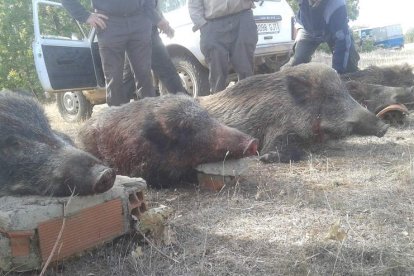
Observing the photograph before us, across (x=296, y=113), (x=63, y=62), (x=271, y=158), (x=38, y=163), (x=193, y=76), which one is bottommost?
(x=271, y=158)

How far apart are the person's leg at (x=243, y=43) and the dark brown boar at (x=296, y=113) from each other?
141 cm

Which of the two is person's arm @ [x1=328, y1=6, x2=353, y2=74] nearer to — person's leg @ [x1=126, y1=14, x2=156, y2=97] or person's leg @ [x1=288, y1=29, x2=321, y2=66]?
person's leg @ [x1=288, y1=29, x2=321, y2=66]

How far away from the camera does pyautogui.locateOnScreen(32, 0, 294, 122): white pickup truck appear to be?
7766mm

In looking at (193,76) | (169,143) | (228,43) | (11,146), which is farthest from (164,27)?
(11,146)

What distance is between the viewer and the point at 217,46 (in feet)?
20.1

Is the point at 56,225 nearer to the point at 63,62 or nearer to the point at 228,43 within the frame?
the point at 228,43

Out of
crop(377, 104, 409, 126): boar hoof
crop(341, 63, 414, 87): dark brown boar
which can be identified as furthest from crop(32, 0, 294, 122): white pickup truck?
crop(377, 104, 409, 126): boar hoof

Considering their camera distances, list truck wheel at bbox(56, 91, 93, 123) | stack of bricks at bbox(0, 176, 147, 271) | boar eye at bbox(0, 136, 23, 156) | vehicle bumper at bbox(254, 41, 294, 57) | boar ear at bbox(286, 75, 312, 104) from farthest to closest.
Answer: truck wheel at bbox(56, 91, 93, 123), vehicle bumper at bbox(254, 41, 294, 57), boar ear at bbox(286, 75, 312, 104), boar eye at bbox(0, 136, 23, 156), stack of bricks at bbox(0, 176, 147, 271)

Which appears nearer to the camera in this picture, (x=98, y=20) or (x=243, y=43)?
(x=98, y=20)

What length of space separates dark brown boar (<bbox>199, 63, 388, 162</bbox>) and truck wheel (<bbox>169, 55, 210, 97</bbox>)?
300 centimetres

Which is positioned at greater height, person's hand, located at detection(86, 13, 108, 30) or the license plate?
person's hand, located at detection(86, 13, 108, 30)

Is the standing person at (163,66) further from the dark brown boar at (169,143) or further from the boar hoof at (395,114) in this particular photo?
the boar hoof at (395,114)

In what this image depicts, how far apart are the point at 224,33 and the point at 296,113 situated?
6.69 feet

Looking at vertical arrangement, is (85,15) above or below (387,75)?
above
